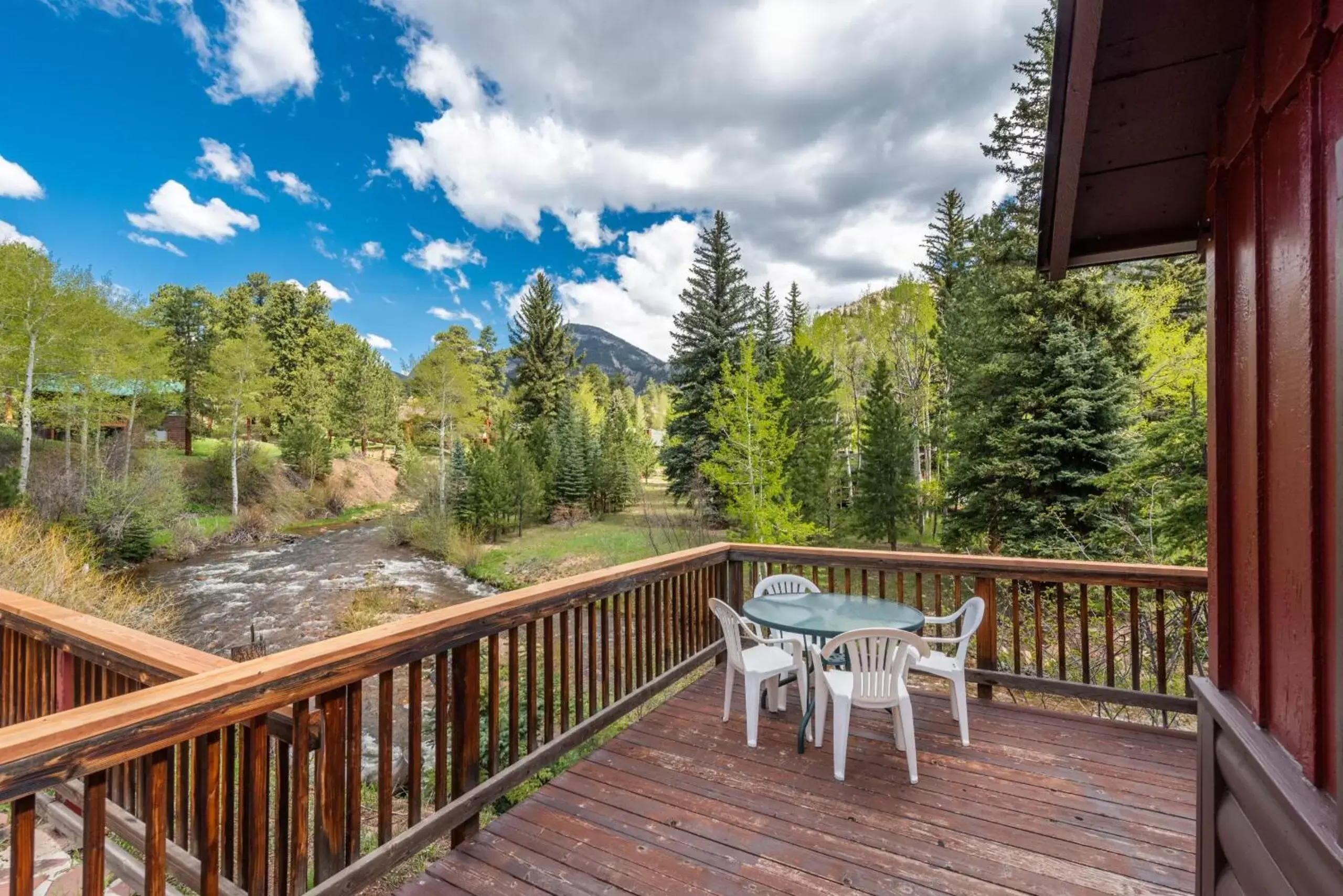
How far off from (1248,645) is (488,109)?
10.6m

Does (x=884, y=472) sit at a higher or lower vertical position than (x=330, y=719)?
higher

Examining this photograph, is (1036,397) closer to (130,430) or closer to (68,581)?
(68,581)

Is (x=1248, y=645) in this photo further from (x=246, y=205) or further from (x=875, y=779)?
(x=246, y=205)

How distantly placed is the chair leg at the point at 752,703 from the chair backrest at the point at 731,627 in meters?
0.12

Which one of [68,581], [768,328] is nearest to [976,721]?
[68,581]

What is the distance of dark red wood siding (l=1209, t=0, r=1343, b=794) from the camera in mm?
896

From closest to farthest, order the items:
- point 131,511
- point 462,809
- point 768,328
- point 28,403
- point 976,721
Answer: point 462,809 < point 976,721 < point 131,511 < point 28,403 < point 768,328

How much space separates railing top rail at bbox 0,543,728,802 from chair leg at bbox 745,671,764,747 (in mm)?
1271

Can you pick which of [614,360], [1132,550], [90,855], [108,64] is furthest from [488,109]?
[614,360]

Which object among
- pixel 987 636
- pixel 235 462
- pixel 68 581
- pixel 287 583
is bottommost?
pixel 287 583

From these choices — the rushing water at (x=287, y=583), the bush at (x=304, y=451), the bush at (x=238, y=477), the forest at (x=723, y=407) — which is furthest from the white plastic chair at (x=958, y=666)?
the bush at (x=304, y=451)

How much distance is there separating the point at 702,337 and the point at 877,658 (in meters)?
14.2

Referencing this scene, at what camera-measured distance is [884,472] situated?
1389 centimetres

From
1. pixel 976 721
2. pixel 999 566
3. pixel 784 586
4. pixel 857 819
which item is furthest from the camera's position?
pixel 784 586
